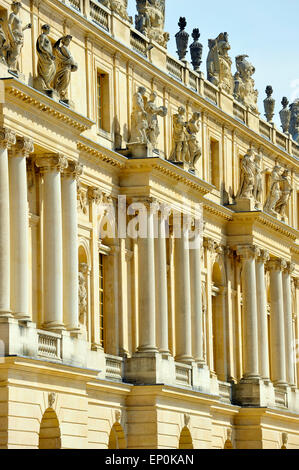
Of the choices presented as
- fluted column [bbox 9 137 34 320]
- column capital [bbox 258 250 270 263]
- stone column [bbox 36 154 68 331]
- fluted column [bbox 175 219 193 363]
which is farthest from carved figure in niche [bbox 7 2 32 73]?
column capital [bbox 258 250 270 263]

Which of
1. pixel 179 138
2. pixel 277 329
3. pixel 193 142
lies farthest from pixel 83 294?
pixel 277 329

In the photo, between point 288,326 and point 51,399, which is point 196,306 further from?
point 51,399

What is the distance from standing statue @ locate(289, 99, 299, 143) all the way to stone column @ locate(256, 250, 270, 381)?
15387 mm

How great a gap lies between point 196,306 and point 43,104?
15788mm

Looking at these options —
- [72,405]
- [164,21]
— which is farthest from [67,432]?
[164,21]

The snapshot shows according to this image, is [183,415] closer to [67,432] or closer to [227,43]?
[67,432]

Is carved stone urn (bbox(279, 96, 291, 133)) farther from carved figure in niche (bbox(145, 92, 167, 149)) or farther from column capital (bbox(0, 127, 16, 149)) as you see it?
column capital (bbox(0, 127, 16, 149))

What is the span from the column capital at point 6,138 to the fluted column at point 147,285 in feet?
36.9

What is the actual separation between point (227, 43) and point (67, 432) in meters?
27.1

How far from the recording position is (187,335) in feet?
205

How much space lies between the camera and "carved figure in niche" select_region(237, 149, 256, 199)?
2817 inches

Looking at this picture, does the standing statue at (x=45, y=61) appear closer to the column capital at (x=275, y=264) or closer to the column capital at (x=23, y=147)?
the column capital at (x=23, y=147)

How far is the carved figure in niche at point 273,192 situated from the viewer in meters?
74.5

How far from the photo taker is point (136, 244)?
59719 millimetres
